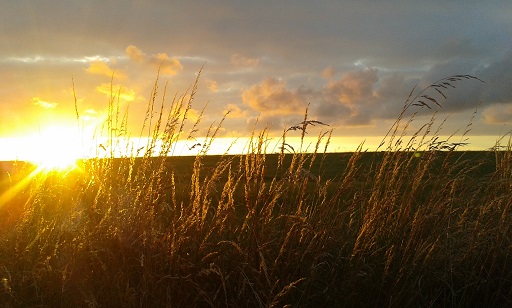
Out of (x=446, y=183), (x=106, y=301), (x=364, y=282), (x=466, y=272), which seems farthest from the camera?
(x=446, y=183)

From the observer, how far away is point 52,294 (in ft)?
11.9

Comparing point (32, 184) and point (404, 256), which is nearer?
point (404, 256)

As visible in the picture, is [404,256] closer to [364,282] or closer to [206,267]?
[364,282]

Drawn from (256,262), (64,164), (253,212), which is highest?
(64,164)

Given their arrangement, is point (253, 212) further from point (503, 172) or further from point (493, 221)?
point (503, 172)

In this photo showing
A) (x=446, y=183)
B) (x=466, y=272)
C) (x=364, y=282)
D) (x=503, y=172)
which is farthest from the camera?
(x=503, y=172)

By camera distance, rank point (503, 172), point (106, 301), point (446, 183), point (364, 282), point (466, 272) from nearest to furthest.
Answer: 1. point (106, 301)
2. point (364, 282)
3. point (466, 272)
4. point (446, 183)
5. point (503, 172)

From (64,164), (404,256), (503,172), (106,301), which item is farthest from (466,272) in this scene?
(64,164)

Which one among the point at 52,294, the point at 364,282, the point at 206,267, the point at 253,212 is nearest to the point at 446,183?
the point at 364,282

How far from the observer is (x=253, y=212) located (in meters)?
3.54

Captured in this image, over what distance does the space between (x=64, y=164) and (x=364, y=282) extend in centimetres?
331

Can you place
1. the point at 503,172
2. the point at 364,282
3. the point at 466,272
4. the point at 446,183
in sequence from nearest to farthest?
the point at 364,282, the point at 466,272, the point at 446,183, the point at 503,172

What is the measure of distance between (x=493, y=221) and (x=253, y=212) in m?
2.39

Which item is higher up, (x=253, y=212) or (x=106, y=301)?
(x=253, y=212)
